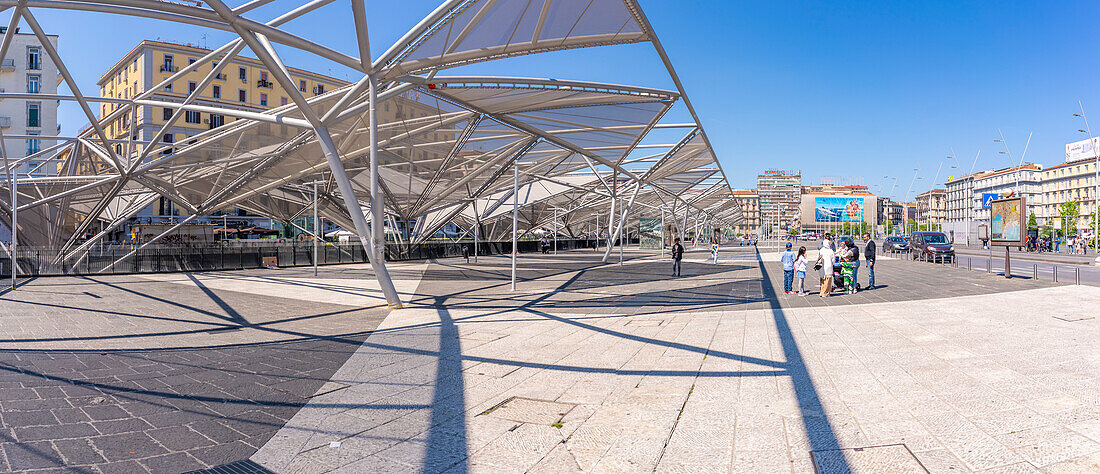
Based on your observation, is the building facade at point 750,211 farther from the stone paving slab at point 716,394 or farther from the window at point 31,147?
the stone paving slab at point 716,394

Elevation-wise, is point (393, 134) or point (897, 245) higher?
point (393, 134)

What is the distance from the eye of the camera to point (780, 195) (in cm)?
Result: 16075

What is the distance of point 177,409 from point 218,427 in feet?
2.64

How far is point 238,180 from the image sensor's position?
993 inches

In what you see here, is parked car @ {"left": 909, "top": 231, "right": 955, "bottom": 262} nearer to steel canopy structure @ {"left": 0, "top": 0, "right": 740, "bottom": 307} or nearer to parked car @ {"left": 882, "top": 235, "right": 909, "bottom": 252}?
parked car @ {"left": 882, "top": 235, "right": 909, "bottom": 252}

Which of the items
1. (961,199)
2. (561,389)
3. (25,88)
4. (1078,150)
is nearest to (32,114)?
(25,88)

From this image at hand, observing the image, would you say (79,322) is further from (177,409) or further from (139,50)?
(139,50)

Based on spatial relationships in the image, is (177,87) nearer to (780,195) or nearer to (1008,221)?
(1008,221)

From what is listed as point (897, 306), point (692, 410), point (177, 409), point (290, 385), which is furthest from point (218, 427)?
point (897, 306)

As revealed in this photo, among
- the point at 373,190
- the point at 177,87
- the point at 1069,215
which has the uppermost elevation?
the point at 177,87

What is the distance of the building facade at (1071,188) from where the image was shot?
89625mm

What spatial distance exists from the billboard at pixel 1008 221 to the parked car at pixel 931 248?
1.96m

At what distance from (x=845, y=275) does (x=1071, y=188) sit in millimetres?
113444

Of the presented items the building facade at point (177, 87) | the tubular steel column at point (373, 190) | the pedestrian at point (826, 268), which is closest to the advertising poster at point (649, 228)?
the building facade at point (177, 87)
